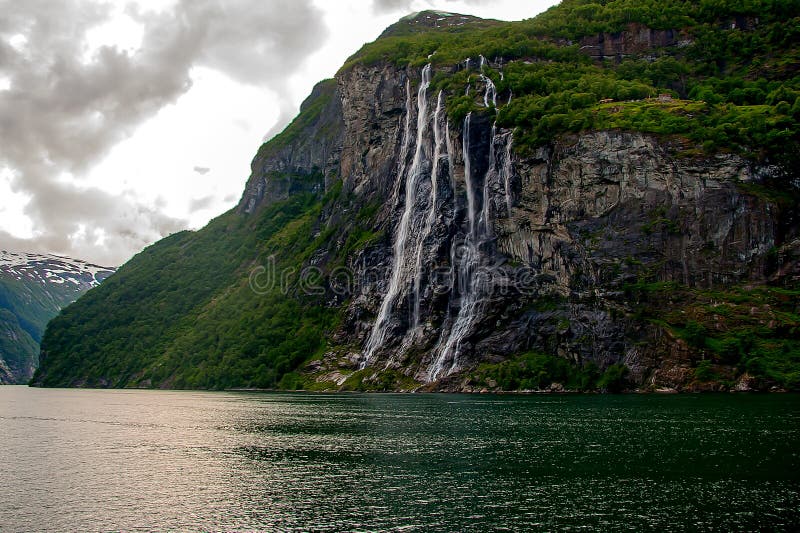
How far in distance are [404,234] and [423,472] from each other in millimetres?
115795

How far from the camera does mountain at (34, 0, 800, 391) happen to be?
106 metres

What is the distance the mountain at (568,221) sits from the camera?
347 ft

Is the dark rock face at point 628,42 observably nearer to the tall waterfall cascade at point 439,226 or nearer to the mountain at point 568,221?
the mountain at point 568,221

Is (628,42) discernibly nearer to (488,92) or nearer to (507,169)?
(488,92)

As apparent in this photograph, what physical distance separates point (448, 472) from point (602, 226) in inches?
3411

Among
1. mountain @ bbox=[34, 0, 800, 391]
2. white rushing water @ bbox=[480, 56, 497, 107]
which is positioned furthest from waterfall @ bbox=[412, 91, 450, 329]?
white rushing water @ bbox=[480, 56, 497, 107]

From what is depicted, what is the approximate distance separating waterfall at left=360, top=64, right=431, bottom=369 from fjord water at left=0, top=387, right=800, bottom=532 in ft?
236

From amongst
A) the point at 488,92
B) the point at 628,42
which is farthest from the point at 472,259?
the point at 628,42

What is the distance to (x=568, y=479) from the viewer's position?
37.7 metres

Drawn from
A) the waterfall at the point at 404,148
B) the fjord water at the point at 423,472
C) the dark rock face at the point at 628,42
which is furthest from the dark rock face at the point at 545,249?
the dark rock face at the point at 628,42

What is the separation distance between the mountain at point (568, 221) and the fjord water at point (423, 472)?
34.7m

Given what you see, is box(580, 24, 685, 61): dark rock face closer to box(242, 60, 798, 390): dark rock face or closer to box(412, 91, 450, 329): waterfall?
box(412, 91, 450, 329): waterfall

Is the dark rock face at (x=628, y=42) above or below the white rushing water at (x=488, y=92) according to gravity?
above

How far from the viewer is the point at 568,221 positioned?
122 m
